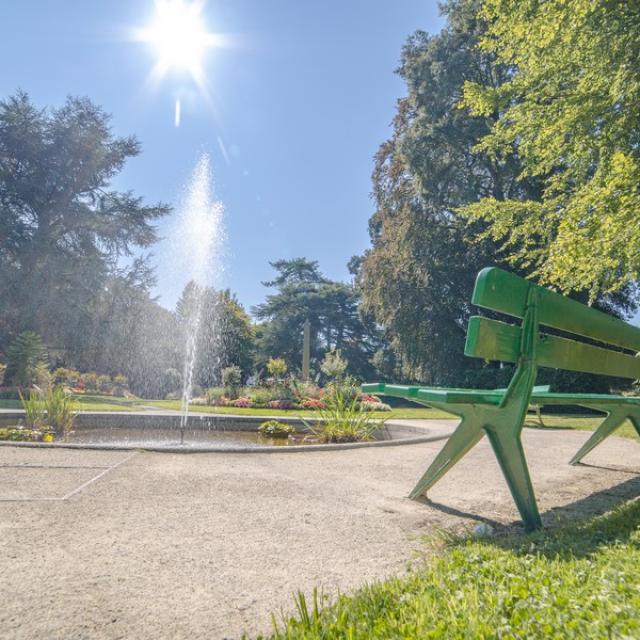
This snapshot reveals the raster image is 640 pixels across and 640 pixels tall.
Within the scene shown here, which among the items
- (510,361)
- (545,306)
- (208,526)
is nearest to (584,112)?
(545,306)

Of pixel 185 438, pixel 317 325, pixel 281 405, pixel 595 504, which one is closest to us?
pixel 595 504

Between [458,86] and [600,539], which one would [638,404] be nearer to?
[600,539]

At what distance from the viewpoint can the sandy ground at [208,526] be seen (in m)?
1.57

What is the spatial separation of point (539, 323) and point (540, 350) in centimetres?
16

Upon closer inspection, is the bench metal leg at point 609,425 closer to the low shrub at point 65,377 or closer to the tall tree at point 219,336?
the low shrub at point 65,377

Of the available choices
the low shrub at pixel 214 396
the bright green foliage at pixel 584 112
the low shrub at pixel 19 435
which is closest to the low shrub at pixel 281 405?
the low shrub at pixel 214 396

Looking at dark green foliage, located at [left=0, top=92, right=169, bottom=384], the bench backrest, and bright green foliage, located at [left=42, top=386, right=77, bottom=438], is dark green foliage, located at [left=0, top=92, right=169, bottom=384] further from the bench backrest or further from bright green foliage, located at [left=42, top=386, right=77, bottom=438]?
the bench backrest

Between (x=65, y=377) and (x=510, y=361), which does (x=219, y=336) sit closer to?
(x=65, y=377)

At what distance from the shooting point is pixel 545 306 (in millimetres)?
2697

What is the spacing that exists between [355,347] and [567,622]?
3743 centimetres

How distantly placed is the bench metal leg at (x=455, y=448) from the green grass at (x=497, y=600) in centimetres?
84

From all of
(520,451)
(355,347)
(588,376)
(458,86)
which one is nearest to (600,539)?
(520,451)

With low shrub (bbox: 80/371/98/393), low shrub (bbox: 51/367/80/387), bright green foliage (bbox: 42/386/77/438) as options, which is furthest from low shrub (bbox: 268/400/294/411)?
low shrub (bbox: 80/371/98/393)

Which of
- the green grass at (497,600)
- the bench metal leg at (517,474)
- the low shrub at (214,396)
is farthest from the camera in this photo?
the low shrub at (214,396)
